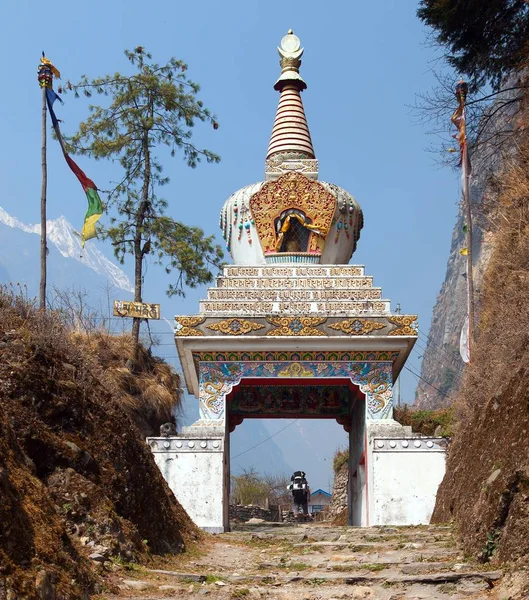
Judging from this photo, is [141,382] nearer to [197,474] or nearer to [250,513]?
[197,474]

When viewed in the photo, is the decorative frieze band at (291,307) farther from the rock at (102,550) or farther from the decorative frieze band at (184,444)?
the rock at (102,550)

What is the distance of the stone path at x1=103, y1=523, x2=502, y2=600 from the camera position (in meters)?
Answer: 7.34

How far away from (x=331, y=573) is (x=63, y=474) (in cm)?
280

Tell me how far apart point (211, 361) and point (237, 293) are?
166 centimetres

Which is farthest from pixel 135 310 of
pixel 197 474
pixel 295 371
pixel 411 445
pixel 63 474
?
pixel 63 474

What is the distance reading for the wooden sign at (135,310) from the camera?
23.0 meters

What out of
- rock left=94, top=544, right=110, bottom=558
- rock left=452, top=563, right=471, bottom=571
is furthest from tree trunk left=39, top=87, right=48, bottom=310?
rock left=452, top=563, right=471, bottom=571

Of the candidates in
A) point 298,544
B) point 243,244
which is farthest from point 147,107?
point 298,544

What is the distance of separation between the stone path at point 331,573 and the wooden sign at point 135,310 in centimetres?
1181

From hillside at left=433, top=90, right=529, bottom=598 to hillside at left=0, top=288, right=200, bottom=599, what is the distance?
3455 millimetres

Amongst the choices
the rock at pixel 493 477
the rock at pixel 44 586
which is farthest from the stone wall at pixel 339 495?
the rock at pixel 44 586

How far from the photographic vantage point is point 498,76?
56.4ft

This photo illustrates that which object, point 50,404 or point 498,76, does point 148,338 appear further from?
point 50,404

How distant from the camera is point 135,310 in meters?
23.2
